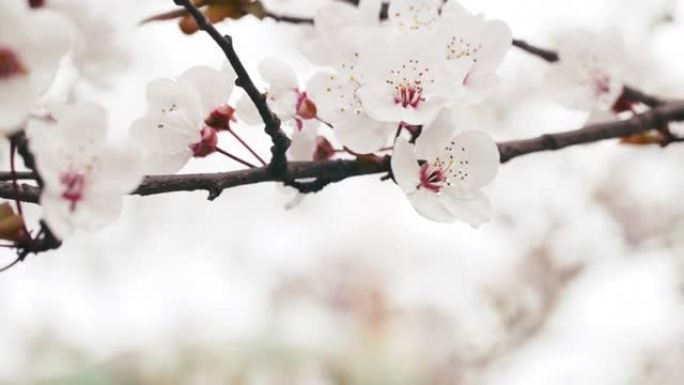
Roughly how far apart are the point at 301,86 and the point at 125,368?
4407 mm

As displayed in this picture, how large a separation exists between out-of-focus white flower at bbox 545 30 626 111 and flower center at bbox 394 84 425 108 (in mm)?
376

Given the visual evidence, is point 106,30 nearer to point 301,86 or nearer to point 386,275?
point 301,86

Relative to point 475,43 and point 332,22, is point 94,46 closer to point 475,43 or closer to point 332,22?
point 332,22

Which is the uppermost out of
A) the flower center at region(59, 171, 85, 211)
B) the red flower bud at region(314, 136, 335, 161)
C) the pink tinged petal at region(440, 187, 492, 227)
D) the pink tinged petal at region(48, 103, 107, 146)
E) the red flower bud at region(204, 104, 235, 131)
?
the pink tinged petal at region(48, 103, 107, 146)

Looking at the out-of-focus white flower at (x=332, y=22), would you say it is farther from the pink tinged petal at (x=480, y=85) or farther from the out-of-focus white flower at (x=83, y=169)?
the out-of-focus white flower at (x=83, y=169)

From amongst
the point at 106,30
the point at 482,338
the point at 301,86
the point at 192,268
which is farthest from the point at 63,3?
the point at 192,268

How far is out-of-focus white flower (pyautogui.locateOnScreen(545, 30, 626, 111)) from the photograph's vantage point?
849mm

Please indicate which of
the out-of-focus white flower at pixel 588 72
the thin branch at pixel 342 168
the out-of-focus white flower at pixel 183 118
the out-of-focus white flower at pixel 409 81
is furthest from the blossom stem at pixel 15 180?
the out-of-focus white flower at pixel 588 72

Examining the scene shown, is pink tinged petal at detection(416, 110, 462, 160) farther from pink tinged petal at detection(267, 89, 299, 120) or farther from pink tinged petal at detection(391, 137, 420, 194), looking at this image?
pink tinged petal at detection(267, 89, 299, 120)

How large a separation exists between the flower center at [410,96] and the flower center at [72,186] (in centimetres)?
21

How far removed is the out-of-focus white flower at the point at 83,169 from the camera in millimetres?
396

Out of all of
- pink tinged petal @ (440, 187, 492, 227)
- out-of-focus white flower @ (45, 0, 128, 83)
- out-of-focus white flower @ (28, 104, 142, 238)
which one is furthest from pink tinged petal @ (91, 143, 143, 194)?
out-of-focus white flower @ (45, 0, 128, 83)

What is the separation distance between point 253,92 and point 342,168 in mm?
121

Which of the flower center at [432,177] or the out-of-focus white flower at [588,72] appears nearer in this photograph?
the flower center at [432,177]
